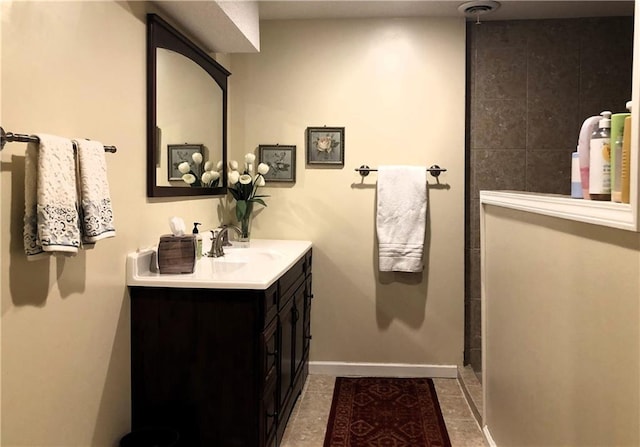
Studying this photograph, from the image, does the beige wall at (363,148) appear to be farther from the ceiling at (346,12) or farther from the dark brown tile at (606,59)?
the dark brown tile at (606,59)

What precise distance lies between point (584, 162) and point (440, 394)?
81.7 inches

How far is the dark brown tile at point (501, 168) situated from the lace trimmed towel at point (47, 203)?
2.65 metres

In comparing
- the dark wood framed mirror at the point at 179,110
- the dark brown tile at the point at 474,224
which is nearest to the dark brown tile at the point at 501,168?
the dark brown tile at the point at 474,224

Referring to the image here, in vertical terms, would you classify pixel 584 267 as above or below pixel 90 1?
below

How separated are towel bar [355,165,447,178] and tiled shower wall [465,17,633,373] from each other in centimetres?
24

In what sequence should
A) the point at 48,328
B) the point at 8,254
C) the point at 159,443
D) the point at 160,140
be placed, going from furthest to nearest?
the point at 160,140 → the point at 159,443 → the point at 48,328 → the point at 8,254

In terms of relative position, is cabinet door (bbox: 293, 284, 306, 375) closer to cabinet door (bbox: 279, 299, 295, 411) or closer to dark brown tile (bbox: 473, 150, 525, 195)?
cabinet door (bbox: 279, 299, 295, 411)

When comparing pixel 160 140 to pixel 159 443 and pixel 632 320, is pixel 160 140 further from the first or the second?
pixel 632 320

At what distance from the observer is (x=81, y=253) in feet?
5.44

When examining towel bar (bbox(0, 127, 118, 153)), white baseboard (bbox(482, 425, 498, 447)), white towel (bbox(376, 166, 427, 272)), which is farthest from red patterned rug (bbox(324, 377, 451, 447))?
towel bar (bbox(0, 127, 118, 153))

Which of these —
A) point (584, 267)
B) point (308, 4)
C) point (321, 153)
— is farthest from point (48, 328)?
point (308, 4)

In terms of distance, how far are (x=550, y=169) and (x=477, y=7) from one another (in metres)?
1.13

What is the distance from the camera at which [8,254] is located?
4.31 ft

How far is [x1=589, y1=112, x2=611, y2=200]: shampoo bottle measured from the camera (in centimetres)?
125
